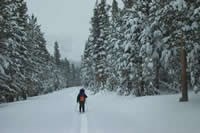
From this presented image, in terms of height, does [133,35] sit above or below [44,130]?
above

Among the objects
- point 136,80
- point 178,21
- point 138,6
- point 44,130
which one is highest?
point 138,6

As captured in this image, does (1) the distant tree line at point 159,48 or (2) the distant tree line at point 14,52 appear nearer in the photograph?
(1) the distant tree line at point 159,48

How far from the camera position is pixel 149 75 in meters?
27.5

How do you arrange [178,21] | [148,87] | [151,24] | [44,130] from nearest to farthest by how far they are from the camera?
[44,130]
[178,21]
[151,24]
[148,87]

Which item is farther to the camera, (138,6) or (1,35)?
(138,6)

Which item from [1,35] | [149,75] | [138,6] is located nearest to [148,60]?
[149,75]

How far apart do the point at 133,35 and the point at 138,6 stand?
102 inches

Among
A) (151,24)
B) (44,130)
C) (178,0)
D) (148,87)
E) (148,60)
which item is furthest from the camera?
(148,87)

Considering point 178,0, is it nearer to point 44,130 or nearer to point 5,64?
point 44,130

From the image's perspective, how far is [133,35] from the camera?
92.2 ft

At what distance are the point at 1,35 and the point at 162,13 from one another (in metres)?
13.4

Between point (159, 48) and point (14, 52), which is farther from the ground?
point (14, 52)

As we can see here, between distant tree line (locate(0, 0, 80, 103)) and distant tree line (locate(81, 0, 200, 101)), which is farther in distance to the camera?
distant tree line (locate(0, 0, 80, 103))

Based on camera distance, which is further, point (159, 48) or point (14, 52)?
point (14, 52)
